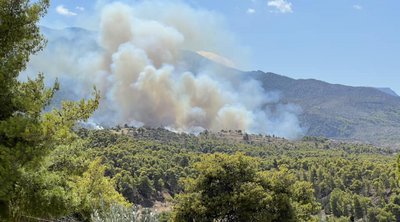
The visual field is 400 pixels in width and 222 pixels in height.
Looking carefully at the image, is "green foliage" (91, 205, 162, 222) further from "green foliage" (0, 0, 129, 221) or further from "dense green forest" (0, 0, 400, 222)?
"green foliage" (0, 0, 129, 221)

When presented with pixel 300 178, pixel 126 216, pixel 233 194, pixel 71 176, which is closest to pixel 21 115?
pixel 126 216

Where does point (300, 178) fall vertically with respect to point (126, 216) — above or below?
above

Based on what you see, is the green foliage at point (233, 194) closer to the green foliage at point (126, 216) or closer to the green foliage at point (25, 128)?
the green foliage at point (126, 216)

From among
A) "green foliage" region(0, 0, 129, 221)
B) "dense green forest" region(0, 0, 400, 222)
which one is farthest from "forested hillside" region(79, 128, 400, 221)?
"green foliage" region(0, 0, 129, 221)

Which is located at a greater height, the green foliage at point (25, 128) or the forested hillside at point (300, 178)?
the forested hillside at point (300, 178)

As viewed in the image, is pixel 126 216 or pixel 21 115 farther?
pixel 126 216

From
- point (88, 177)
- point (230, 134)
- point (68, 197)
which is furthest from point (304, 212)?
point (230, 134)

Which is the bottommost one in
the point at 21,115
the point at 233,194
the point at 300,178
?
the point at 233,194

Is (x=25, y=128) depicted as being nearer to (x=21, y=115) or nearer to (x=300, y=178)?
(x=21, y=115)

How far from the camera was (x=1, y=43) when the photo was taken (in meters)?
10.2

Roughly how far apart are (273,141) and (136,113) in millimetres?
58985

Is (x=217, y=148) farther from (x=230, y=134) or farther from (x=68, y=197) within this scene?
(x=68, y=197)

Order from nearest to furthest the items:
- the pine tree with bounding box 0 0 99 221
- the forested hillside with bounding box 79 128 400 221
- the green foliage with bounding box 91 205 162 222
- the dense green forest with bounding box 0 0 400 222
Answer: the pine tree with bounding box 0 0 99 221, the dense green forest with bounding box 0 0 400 222, the green foliage with bounding box 91 205 162 222, the forested hillside with bounding box 79 128 400 221

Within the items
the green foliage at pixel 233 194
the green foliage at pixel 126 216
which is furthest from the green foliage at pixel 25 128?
the green foliage at pixel 233 194
